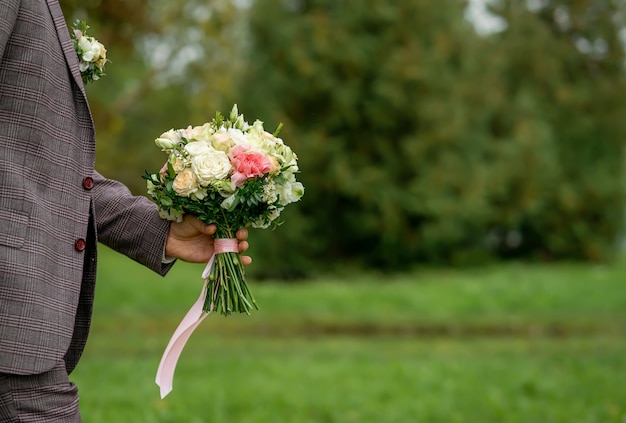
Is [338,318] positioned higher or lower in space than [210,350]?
higher

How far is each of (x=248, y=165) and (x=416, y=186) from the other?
1539 centimetres

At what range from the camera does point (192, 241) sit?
2844 mm

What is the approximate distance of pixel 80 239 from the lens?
249 cm

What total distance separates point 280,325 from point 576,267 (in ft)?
37.0

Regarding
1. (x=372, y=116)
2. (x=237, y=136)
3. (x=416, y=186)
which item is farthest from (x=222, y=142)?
(x=416, y=186)

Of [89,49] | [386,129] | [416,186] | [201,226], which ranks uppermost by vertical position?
[386,129]

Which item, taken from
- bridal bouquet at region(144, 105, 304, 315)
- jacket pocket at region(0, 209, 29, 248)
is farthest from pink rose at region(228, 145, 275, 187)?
jacket pocket at region(0, 209, 29, 248)

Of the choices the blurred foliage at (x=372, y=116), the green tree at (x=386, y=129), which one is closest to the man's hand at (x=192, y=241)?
the blurred foliage at (x=372, y=116)

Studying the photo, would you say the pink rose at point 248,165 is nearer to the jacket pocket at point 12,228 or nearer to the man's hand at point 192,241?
the man's hand at point 192,241

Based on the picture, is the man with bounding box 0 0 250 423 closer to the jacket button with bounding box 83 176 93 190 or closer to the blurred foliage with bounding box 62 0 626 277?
the jacket button with bounding box 83 176 93 190

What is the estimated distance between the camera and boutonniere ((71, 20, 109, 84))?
8.93ft

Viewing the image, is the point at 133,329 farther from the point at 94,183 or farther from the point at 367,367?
the point at 94,183

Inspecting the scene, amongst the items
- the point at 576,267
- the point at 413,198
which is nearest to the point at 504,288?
the point at 413,198

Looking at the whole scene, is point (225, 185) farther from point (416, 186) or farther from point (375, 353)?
point (416, 186)
